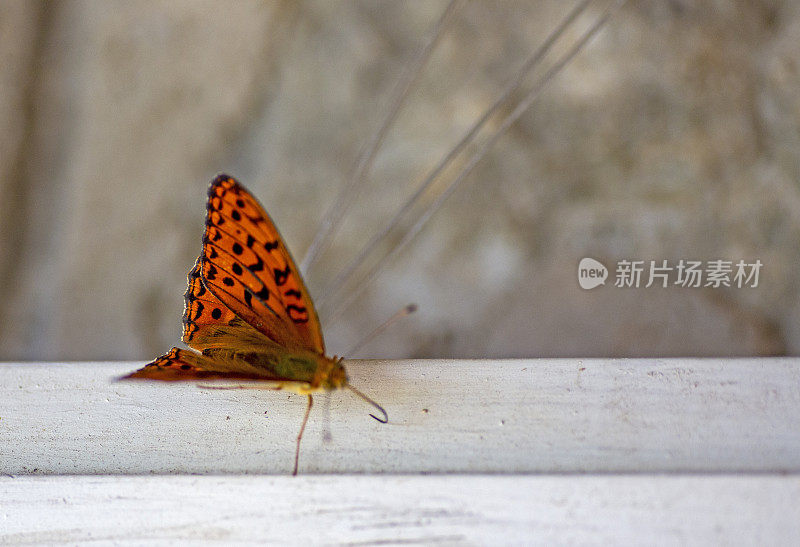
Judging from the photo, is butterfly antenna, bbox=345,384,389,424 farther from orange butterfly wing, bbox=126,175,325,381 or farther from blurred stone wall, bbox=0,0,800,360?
blurred stone wall, bbox=0,0,800,360

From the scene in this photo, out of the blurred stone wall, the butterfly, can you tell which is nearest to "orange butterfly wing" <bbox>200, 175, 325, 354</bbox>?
the butterfly

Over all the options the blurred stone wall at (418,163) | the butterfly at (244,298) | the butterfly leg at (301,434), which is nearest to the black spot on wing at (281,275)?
the butterfly at (244,298)

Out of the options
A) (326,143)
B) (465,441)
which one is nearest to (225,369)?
(465,441)

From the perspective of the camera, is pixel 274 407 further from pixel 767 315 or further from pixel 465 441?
pixel 767 315

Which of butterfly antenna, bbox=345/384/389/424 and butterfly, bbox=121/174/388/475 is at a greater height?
butterfly, bbox=121/174/388/475

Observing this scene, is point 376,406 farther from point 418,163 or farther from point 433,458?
point 418,163

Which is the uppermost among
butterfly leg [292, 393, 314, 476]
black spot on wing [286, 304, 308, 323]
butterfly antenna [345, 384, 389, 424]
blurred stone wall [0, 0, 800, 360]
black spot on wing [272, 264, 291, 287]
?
blurred stone wall [0, 0, 800, 360]

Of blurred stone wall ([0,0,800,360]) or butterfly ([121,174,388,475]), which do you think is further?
blurred stone wall ([0,0,800,360])
